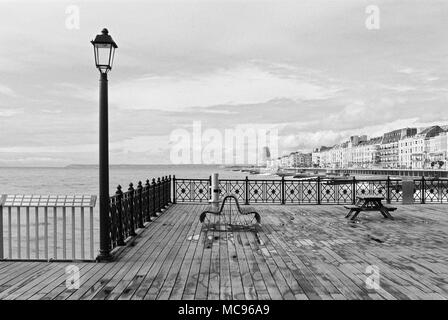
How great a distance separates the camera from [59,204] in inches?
260

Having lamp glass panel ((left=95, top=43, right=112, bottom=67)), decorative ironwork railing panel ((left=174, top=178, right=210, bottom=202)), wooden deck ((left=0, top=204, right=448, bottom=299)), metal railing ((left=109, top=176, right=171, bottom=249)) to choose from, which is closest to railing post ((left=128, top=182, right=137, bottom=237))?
→ metal railing ((left=109, top=176, right=171, bottom=249))

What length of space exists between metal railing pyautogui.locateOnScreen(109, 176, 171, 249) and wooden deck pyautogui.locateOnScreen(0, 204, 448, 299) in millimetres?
384

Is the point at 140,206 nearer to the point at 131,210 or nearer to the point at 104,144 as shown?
the point at 131,210

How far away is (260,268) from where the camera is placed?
5.82m

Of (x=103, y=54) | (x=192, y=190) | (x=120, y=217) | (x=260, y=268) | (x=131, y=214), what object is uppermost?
(x=103, y=54)

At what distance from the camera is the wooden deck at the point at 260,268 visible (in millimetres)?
4750

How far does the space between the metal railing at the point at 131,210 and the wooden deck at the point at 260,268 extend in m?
0.38

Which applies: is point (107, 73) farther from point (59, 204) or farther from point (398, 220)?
point (398, 220)

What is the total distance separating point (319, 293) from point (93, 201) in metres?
4.33

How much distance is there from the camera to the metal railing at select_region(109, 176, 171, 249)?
7.18 metres

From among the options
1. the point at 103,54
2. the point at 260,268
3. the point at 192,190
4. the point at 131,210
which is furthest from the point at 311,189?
the point at 103,54

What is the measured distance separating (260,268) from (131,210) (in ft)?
13.4

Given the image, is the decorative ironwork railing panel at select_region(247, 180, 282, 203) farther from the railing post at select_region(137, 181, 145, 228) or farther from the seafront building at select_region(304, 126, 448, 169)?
the seafront building at select_region(304, 126, 448, 169)
